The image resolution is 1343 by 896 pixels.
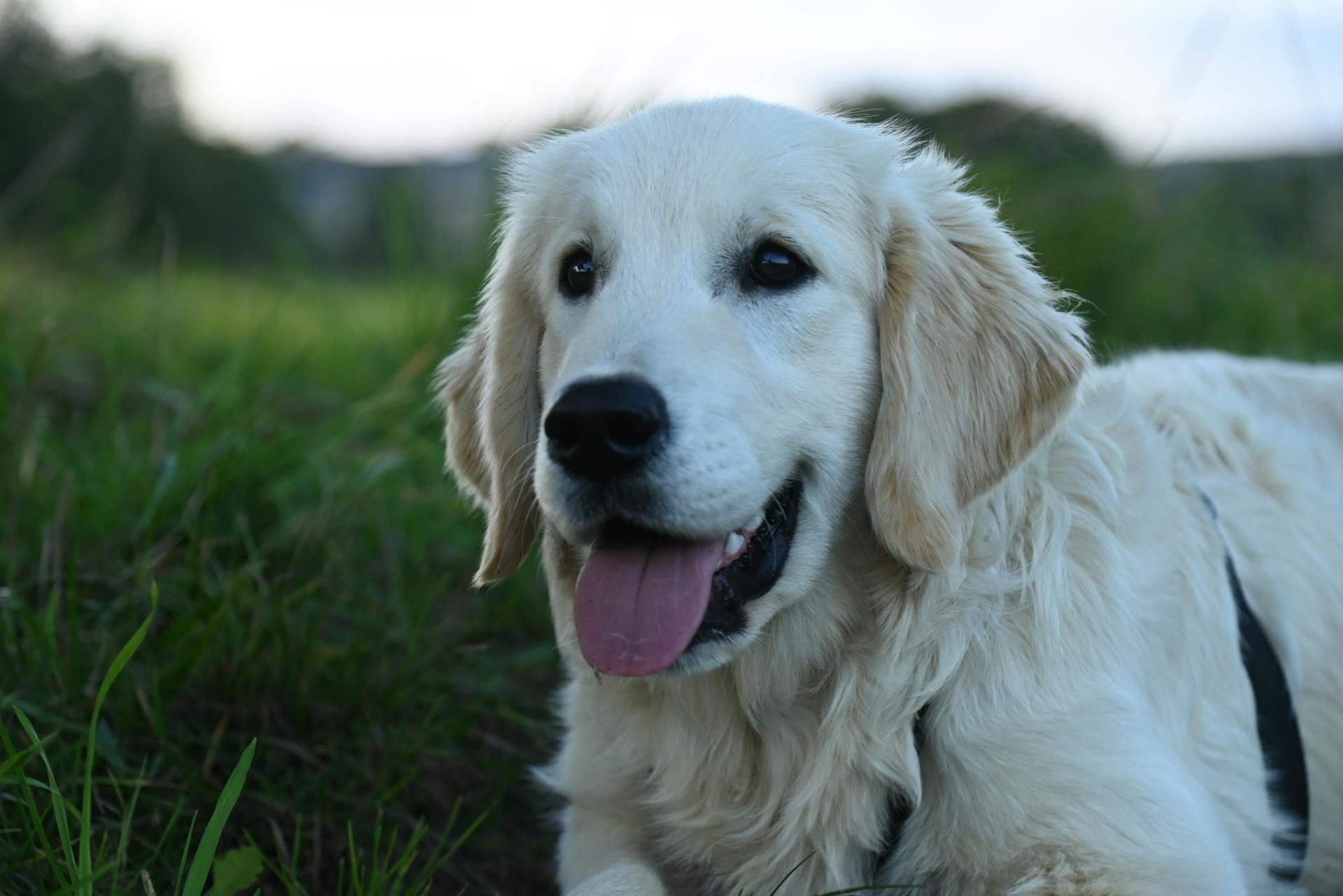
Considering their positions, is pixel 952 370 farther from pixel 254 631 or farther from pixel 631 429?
pixel 254 631

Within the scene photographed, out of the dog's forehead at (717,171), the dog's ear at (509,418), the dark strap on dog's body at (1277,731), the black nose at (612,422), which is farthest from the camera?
the dog's ear at (509,418)

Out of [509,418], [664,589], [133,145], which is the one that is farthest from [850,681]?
[133,145]

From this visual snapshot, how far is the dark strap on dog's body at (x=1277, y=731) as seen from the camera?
270 centimetres

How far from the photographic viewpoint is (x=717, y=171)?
2.45m

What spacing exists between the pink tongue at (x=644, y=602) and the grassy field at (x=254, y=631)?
20.8 inches

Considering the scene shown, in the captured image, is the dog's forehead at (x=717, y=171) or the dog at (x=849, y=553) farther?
the dog's forehead at (x=717, y=171)

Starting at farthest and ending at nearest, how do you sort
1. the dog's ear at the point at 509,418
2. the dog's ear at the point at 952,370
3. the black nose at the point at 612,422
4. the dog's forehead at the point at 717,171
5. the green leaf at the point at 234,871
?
the dog's ear at the point at 509,418, the dog's forehead at the point at 717,171, the dog's ear at the point at 952,370, the black nose at the point at 612,422, the green leaf at the point at 234,871

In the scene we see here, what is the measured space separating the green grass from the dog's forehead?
1314 mm

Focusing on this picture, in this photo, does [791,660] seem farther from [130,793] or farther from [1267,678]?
[130,793]

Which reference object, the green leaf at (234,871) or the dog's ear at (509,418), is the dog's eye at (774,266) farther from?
the green leaf at (234,871)

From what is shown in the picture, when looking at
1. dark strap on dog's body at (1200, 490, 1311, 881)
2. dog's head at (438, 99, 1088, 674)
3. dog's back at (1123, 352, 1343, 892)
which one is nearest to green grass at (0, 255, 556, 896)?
dog's head at (438, 99, 1088, 674)

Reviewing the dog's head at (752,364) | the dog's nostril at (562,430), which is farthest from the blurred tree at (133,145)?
the dog's nostril at (562,430)

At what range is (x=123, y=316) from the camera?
5.79m

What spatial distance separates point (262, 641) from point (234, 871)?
1.13m
